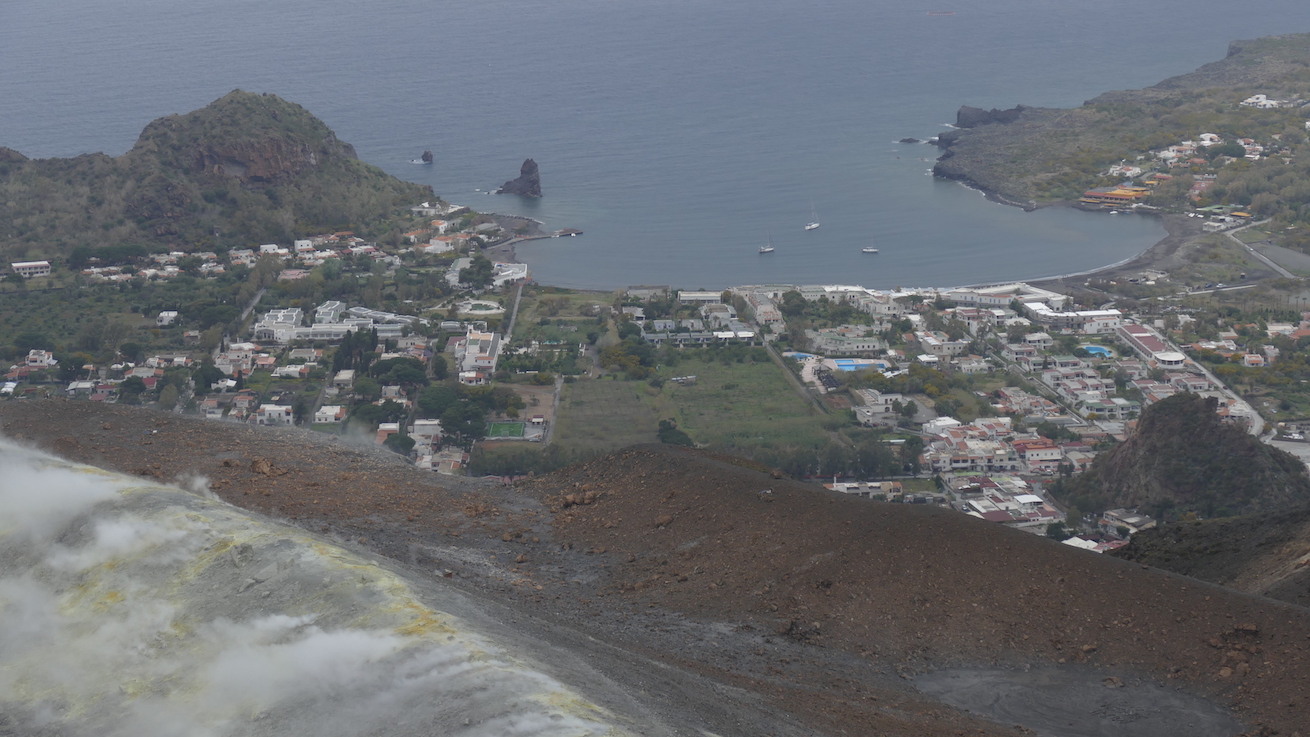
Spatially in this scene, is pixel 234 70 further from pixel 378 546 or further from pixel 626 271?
pixel 378 546

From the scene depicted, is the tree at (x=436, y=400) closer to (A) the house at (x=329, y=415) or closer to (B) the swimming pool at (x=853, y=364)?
(A) the house at (x=329, y=415)

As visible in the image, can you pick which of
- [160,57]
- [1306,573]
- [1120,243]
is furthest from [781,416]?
[160,57]

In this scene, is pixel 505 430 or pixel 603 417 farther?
pixel 603 417

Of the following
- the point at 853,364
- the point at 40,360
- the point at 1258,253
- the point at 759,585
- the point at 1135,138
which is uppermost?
the point at 1135,138

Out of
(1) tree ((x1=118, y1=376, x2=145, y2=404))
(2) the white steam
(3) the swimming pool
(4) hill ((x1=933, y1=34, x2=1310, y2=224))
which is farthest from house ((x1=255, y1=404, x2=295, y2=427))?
(4) hill ((x1=933, y1=34, x2=1310, y2=224))

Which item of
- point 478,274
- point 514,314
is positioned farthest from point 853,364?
point 478,274

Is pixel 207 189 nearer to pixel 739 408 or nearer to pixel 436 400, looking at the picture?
pixel 436 400
